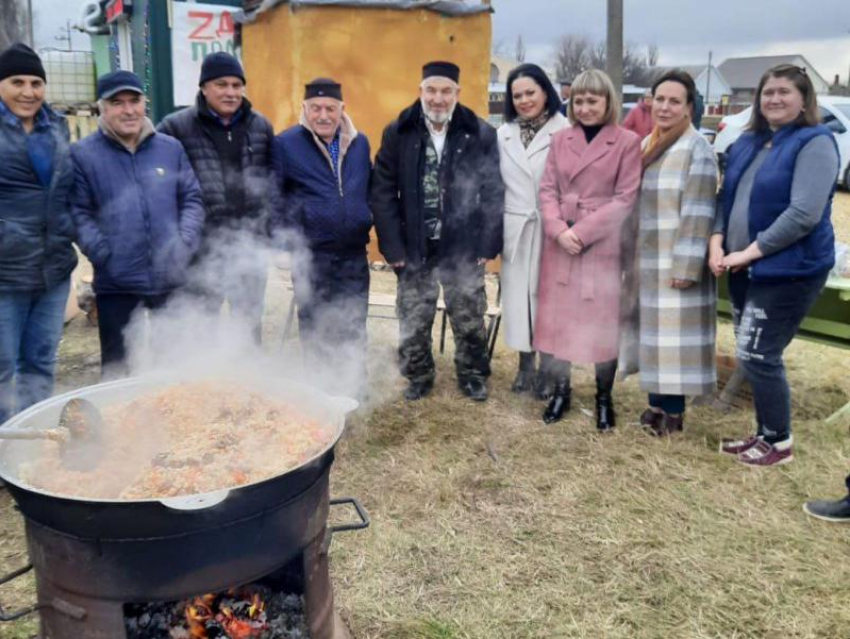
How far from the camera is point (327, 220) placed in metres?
4.13

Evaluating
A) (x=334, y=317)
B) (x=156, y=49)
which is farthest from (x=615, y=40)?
(x=334, y=317)

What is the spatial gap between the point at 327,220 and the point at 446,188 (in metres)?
0.75

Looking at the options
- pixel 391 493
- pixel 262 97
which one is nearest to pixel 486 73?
pixel 262 97

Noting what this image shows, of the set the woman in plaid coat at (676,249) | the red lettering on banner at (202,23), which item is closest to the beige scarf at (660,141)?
the woman in plaid coat at (676,249)

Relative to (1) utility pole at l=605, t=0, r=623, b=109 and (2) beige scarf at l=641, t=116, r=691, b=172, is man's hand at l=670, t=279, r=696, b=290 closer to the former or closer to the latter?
(2) beige scarf at l=641, t=116, r=691, b=172

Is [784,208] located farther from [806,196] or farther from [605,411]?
[605,411]

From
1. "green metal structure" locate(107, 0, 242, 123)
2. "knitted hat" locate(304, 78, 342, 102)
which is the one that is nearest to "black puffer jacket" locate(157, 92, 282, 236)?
"knitted hat" locate(304, 78, 342, 102)

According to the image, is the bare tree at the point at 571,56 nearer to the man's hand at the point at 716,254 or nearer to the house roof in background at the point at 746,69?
the house roof in background at the point at 746,69

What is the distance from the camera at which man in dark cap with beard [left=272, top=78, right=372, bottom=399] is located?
13.4 feet

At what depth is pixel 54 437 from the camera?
213 cm

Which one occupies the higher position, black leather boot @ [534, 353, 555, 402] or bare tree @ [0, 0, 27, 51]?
bare tree @ [0, 0, 27, 51]

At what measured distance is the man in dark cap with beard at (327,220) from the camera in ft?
13.4

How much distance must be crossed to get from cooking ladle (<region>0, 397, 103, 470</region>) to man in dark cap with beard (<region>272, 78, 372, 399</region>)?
1987mm

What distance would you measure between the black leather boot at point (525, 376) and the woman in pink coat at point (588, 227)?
0.67 metres
